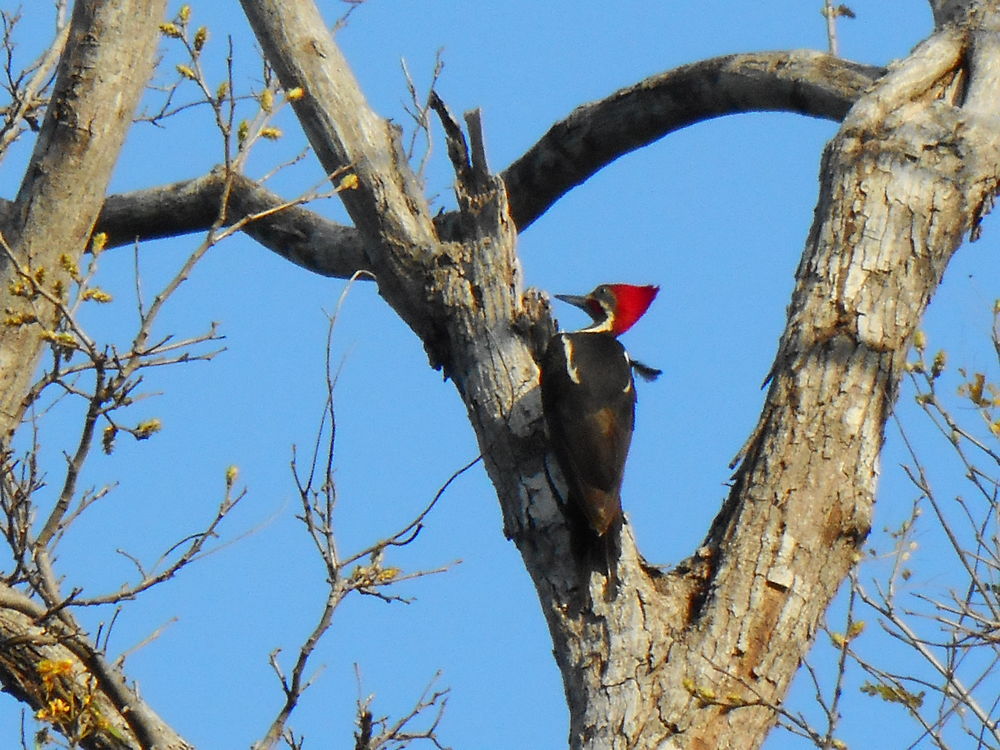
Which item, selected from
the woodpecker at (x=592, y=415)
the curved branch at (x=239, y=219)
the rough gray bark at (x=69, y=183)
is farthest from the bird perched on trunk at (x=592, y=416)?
the rough gray bark at (x=69, y=183)

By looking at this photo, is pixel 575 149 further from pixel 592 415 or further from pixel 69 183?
pixel 69 183

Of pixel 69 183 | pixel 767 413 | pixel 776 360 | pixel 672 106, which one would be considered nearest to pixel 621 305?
pixel 672 106

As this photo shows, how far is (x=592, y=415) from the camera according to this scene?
4238mm

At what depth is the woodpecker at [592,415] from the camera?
369 cm

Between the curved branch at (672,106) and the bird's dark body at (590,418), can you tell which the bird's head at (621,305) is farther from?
the bird's dark body at (590,418)

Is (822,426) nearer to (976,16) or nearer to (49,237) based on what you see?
(976,16)

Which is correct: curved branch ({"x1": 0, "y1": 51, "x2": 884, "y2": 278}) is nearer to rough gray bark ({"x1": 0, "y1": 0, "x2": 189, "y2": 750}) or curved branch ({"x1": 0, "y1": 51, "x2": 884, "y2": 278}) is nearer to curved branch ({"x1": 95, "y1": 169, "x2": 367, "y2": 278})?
curved branch ({"x1": 95, "y1": 169, "x2": 367, "y2": 278})

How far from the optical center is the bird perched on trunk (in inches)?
145

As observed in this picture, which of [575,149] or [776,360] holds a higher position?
[575,149]

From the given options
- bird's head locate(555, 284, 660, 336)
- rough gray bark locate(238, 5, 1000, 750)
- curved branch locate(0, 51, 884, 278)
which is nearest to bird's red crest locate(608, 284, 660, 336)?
bird's head locate(555, 284, 660, 336)

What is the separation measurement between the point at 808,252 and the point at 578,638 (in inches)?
49.6

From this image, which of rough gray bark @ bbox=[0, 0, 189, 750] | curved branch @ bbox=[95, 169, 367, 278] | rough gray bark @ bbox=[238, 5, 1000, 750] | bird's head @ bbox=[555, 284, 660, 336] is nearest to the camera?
rough gray bark @ bbox=[238, 5, 1000, 750]

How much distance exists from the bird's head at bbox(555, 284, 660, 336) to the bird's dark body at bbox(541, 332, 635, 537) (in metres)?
0.82

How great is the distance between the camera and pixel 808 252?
3844mm
